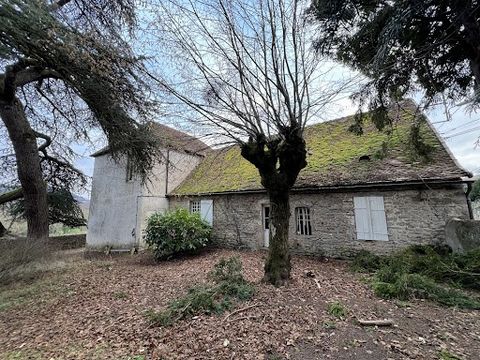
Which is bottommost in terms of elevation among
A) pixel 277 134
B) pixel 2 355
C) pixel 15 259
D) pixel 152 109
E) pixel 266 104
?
pixel 2 355

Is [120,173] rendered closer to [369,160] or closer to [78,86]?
[78,86]

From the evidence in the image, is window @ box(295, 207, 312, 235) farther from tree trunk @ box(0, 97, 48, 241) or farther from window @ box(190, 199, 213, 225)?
tree trunk @ box(0, 97, 48, 241)

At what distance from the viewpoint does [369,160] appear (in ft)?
30.4

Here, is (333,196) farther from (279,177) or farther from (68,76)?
(68,76)

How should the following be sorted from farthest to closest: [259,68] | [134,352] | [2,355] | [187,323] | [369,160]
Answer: [369,160], [259,68], [187,323], [2,355], [134,352]

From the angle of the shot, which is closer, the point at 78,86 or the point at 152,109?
the point at 78,86

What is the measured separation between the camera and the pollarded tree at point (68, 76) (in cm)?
393

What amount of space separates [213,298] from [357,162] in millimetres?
7588

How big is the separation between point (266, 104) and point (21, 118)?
7.86 m

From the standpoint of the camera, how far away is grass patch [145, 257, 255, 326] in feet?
13.7

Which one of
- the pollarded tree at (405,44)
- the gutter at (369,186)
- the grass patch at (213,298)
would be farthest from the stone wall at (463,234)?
the grass patch at (213,298)

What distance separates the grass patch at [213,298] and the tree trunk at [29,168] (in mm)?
6058

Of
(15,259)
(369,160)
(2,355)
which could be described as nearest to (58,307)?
(2,355)

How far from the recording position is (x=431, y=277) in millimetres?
5805
